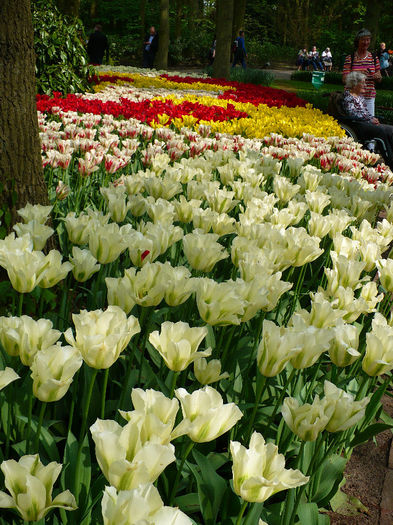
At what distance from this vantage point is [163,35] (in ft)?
62.7

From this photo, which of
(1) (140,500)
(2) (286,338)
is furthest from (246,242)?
(1) (140,500)

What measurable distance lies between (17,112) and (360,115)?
633 cm

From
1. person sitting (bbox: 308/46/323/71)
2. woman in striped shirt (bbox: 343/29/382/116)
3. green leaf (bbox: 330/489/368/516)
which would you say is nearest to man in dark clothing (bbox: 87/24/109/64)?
woman in striped shirt (bbox: 343/29/382/116)

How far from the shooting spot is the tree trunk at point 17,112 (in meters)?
2.41

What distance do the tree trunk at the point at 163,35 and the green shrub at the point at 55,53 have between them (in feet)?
34.8

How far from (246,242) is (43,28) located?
24.9ft

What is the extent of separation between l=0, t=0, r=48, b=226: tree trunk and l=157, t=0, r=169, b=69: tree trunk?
17.8 m

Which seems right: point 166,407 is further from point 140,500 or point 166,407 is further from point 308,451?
point 308,451

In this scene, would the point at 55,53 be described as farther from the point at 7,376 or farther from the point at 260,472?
the point at 260,472

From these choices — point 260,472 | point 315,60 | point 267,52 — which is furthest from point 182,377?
point 267,52

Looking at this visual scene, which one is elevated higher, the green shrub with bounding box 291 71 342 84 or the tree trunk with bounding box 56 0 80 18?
the tree trunk with bounding box 56 0 80 18

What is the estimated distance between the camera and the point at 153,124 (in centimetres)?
570

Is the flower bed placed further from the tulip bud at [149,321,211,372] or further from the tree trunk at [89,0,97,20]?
the tree trunk at [89,0,97,20]

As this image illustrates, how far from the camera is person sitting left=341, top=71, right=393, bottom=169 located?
7.49 m
